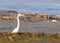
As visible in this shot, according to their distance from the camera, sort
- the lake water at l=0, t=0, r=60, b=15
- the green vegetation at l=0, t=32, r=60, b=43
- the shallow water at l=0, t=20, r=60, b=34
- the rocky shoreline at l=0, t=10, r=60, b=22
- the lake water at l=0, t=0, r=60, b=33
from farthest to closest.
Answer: the lake water at l=0, t=0, r=60, b=15
the rocky shoreline at l=0, t=10, r=60, b=22
the lake water at l=0, t=0, r=60, b=33
the shallow water at l=0, t=20, r=60, b=34
the green vegetation at l=0, t=32, r=60, b=43

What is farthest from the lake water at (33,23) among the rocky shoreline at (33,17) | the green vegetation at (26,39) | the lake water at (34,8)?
the green vegetation at (26,39)

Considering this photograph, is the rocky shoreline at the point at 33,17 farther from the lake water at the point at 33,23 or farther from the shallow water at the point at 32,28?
the shallow water at the point at 32,28

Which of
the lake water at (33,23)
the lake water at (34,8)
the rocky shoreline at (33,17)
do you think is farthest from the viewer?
the lake water at (34,8)

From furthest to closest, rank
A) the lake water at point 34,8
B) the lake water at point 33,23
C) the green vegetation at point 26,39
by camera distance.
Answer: the lake water at point 34,8
the lake water at point 33,23
the green vegetation at point 26,39

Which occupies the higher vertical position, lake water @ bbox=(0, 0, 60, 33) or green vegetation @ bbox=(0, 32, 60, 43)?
green vegetation @ bbox=(0, 32, 60, 43)

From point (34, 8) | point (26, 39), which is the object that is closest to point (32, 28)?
point (26, 39)

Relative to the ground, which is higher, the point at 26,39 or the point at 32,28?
the point at 26,39

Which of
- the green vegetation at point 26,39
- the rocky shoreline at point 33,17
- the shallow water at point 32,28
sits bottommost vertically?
the rocky shoreline at point 33,17

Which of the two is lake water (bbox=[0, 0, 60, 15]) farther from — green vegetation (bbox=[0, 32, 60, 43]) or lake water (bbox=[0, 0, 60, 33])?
green vegetation (bbox=[0, 32, 60, 43])

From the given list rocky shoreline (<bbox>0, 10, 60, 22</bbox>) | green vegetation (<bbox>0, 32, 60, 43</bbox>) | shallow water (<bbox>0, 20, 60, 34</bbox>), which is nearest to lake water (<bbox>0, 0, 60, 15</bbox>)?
rocky shoreline (<bbox>0, 10, 60, 22</bbox>)

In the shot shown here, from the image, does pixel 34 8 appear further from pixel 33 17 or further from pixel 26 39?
pixel 26 39

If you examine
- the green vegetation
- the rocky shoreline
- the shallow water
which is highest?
the green vegetation

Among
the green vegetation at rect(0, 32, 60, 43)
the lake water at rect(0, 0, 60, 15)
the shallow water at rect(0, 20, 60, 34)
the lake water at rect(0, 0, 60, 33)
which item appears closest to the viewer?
the green vegetation at rect(0, 32, 60, 43)

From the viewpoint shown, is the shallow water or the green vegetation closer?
the green vegetation
